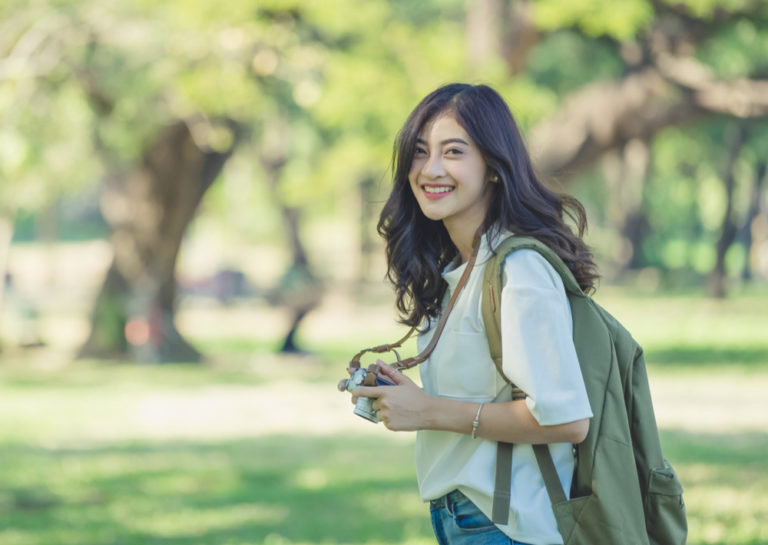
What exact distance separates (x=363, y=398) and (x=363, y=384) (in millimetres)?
39

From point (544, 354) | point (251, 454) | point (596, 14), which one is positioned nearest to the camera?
point (544, 354)

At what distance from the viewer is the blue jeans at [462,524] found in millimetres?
2361

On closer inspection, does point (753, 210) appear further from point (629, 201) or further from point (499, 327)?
point (499, 327)

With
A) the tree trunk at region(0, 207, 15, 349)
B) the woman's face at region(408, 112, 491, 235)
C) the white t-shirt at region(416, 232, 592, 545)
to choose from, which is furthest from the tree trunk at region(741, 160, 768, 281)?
the white t-shirt at region(416, 232, 592, 545)

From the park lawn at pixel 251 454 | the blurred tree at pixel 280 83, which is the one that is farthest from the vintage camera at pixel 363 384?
the blurred tree at pixel 280 83

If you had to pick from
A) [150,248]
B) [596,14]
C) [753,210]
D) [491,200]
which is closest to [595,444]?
[491,200]

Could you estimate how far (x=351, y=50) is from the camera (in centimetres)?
1458

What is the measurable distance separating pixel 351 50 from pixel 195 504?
7558 mm

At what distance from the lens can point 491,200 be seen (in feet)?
8.39

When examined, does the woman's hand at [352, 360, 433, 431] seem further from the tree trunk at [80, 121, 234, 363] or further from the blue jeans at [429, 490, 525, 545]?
the tree trunk at [80, 121, 234, 363]

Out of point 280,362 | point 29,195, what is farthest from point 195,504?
point 29,195

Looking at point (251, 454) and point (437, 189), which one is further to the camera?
point (251, 454)

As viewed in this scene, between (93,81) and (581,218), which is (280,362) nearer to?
(93,81)

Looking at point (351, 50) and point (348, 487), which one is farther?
point (351, 50)
